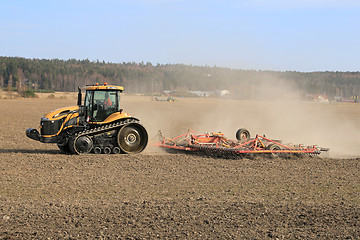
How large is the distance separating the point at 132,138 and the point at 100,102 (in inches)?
76.7

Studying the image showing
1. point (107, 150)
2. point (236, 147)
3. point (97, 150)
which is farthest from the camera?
point (107, 150)

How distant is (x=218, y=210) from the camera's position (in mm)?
9961

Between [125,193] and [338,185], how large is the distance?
6260 mm

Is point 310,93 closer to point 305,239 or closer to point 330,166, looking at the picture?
point 330,166

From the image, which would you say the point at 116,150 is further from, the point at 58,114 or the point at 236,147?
the point at 236,147

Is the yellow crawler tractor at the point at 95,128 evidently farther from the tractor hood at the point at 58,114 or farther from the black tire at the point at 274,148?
the black tire at the point at 274,148

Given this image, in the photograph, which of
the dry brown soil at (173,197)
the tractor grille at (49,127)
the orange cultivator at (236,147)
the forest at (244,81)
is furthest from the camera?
the forest at (244,81)

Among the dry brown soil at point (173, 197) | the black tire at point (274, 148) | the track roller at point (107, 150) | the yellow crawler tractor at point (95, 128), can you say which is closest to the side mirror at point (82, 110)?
the yellow crawler tractor at point (95, 128)

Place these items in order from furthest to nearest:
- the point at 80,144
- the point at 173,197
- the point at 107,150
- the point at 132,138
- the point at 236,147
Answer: the point at 132,138 → the point at 107,150 → the point at 236,147 → the point at 80,144 → the point at 173,197

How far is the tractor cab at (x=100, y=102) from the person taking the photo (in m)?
18.0

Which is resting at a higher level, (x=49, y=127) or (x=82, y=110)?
(x=82, y=110)

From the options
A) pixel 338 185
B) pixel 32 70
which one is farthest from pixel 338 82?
pixel 32 70

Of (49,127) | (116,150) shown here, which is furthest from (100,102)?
(49,127)

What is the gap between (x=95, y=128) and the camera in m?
17.7
